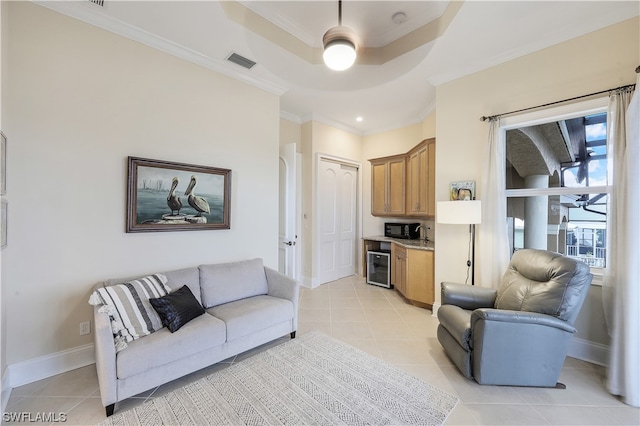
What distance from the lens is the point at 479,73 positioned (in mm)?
3123

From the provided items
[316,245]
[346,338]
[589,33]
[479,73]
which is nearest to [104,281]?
[346,338]

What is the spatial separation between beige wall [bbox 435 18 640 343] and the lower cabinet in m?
0.19

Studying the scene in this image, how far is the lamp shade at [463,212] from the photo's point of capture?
2.81 metres

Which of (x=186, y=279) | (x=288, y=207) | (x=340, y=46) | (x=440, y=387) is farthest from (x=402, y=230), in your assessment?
(x=186, y=279)

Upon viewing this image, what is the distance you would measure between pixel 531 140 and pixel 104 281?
4.66 metres

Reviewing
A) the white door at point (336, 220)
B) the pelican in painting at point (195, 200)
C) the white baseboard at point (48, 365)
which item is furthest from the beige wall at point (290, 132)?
the white baseboard at point (48, 365)

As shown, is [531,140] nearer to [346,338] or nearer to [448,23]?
[448,23]

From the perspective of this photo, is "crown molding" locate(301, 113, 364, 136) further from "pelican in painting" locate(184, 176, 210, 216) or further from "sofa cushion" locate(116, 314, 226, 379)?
"sofa cushion" locate(116, 314, 226, 379)

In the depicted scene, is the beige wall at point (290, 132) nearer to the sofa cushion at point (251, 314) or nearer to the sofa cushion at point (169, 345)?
the sofa cushion at point (251, 314)

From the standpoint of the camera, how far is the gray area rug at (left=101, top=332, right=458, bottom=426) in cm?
174

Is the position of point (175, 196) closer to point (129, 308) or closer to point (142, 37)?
point (129, 308)

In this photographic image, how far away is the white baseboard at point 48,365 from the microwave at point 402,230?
466 cm

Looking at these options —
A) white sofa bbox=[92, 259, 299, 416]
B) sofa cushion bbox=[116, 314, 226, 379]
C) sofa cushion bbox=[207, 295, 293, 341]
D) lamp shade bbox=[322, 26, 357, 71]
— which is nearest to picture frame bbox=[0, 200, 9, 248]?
white sofa bbox=[92, 259, 299, 416]

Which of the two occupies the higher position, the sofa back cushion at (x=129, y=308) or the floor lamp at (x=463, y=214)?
the floor lamp at (x=463, y=214)
